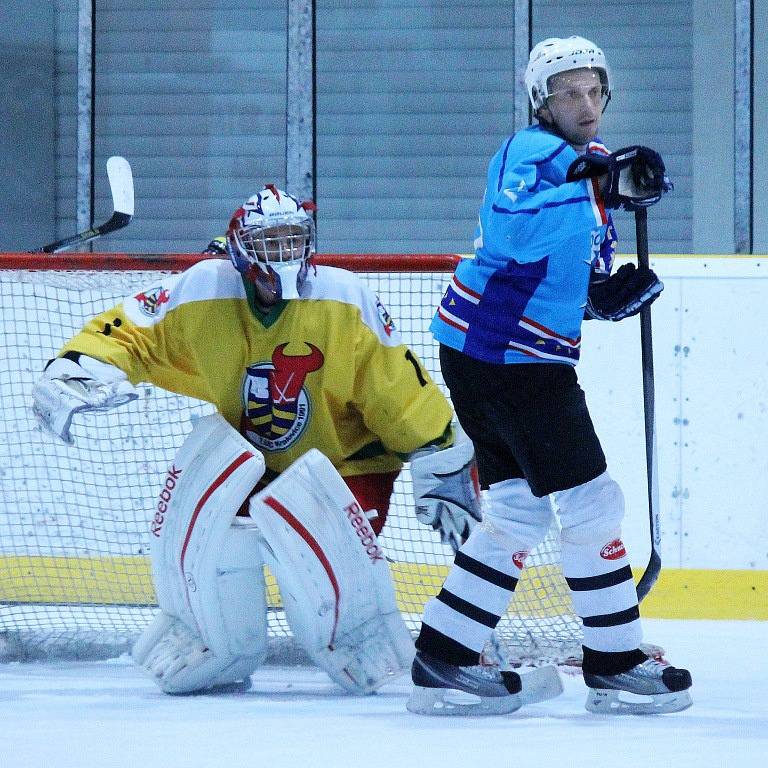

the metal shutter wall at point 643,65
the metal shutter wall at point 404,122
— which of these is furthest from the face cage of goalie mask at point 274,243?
the metal shutter wall at point 643,65

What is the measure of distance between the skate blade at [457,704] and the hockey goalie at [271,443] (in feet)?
0.68

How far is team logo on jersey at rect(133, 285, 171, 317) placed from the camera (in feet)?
8.58

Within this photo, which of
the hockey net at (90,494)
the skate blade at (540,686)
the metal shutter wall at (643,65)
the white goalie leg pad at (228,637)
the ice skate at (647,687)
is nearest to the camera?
the ice skate at (647,687)

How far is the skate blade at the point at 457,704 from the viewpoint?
2357mm

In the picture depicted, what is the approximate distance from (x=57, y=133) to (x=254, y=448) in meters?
2.90

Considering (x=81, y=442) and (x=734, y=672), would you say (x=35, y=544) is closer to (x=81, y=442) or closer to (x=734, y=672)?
(x=81, y=442)

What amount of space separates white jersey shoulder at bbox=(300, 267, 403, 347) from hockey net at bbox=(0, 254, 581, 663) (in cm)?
34

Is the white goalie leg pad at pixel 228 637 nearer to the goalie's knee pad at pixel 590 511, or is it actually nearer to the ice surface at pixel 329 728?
the ice surface at pixel 329 728

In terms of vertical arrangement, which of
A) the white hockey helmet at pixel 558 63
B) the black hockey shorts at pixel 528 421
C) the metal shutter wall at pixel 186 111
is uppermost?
the metal shutter wall at pixel 186 111

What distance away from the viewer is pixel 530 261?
2.25 meters

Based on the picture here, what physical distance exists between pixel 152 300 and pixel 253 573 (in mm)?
543

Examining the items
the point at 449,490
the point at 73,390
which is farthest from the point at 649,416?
the point at 73,390

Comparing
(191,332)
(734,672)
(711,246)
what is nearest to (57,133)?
(711,246)

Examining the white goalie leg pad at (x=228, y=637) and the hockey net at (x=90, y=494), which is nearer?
the white goalie leg pad at (x=228, y=637)
